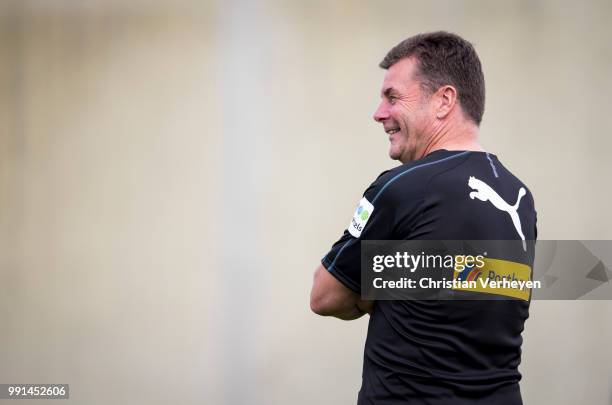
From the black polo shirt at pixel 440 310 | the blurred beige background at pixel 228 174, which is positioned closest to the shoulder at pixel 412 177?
the black polo shirt at pixel 440 310

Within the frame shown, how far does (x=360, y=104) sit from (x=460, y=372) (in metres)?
1.76

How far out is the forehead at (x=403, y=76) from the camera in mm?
1348

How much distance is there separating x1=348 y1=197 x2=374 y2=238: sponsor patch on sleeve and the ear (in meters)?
0.28

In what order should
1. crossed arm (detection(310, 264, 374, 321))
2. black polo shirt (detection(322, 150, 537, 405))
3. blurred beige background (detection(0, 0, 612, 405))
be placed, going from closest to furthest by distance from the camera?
black polo shirt (detection(322, 150, 537, 405)) < crossed arm (detection(310, 264, 374, 321)) < blurred beige background (detection(0, 0, 612, 405))

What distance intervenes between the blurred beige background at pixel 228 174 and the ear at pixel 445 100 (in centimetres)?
139

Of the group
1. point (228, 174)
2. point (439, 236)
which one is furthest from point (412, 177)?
point (228, 174)

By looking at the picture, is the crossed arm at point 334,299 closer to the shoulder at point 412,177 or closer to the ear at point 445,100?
the shoulder at point 412,177

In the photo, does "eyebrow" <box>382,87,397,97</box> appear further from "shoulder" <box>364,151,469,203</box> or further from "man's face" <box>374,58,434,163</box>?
"shoulder" <box>364,151,469,203</box>

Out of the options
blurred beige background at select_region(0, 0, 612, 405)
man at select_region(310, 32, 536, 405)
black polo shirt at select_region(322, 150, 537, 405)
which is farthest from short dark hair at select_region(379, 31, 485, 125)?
blurred beige background at select_region(0, 0, 612, 405)

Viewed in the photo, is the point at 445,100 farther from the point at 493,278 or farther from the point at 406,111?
the point at 493,278

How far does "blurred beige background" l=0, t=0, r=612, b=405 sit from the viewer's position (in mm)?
2691

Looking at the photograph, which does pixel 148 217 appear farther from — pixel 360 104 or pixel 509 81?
pixel 509 81

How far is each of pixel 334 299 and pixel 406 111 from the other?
460 millimetres

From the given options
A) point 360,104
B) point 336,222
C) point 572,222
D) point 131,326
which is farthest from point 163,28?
point 572,222
